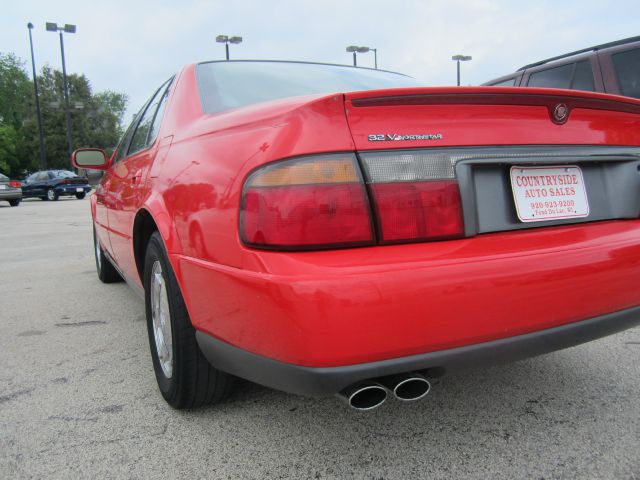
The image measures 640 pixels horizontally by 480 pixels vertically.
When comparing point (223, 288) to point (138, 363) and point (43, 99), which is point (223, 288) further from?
point (43, 99)

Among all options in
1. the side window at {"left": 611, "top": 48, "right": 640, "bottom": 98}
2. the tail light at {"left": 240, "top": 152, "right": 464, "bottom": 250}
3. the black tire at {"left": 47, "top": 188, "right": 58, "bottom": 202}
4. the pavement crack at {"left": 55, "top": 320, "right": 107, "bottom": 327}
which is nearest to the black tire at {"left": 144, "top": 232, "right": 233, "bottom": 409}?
the tail light at {"left": 240, "top": 152, "right": 464, "bottom": 250}

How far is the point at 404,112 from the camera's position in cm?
148

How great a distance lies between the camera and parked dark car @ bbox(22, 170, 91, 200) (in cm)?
2386

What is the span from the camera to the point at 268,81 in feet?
7.72

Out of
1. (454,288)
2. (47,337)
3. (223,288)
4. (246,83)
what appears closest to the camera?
(454,288)

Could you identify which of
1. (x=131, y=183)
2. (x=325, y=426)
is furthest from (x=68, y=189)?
(x=325, y=426)

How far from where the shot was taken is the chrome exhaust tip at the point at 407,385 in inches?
55.9

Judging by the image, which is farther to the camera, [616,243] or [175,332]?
[175,332]

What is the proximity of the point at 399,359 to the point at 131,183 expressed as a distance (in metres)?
1.84

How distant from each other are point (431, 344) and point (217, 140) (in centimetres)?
92

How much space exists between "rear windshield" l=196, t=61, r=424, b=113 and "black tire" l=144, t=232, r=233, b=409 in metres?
0.64

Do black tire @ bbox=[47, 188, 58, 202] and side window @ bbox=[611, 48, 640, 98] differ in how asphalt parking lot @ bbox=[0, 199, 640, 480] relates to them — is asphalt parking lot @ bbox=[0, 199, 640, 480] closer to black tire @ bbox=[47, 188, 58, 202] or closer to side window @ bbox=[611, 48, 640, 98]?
side window @ bbox=[611, 48, 640, 98]

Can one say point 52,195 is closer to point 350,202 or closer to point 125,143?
point 125,143

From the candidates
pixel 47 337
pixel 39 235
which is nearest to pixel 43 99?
pixel 39 235
